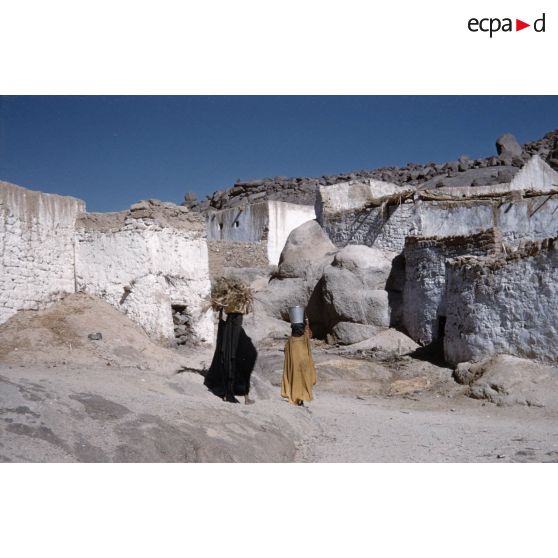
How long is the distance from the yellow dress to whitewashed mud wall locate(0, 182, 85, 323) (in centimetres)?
381

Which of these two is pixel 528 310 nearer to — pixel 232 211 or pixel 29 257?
pixel 29 257

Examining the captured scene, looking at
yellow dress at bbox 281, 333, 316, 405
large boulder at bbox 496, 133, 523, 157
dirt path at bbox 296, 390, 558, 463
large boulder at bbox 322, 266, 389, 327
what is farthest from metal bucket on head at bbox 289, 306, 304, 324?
large boulder at bbox 496, 133, 523, 157

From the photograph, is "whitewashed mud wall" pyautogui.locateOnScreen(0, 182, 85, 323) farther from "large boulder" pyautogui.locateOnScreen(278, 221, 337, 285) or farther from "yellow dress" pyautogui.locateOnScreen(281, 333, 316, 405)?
"large boulder" pyautogui.locateOnScreen(278, 221, 337, 285)

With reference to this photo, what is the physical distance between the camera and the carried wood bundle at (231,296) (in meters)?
8.55

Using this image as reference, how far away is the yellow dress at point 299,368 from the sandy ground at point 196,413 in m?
0.25

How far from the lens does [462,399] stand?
10531mm

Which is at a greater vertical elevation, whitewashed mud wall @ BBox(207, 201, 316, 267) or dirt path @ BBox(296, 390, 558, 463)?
whitewashed mud wall @ BBox(207, 201, 316, 267)

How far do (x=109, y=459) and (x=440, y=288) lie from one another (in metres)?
10.3

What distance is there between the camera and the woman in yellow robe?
898cm

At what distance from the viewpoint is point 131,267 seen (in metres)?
10.3

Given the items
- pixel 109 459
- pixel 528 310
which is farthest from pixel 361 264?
pixel 109 459

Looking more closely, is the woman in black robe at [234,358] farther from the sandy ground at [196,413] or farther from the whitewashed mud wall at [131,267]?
the whitewashed mud wall at [131,267]

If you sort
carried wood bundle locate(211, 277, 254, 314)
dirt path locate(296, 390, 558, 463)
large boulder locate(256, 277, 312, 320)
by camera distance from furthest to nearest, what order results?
large boulder locate(256, 277, 312, 320) → carried wood bundle locate(211, 277, 254, 314) → dirt path locate(296, 390, 558, 463)

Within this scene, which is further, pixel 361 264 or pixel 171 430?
pixel 361 264
